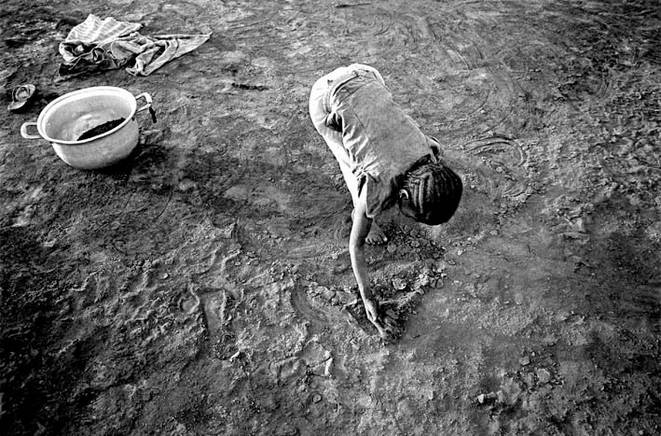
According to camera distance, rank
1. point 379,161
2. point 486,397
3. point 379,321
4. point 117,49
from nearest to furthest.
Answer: point 379,161 → point 486,397 → point 379,321 → point 117,49

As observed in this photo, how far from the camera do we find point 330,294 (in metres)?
2.47

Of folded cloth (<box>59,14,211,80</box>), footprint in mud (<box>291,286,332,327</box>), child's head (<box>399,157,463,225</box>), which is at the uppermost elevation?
child's head (<box>399,157,463,225</box>)

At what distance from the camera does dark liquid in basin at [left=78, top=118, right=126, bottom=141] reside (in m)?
3.10

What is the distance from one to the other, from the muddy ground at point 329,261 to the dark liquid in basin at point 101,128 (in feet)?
0.82

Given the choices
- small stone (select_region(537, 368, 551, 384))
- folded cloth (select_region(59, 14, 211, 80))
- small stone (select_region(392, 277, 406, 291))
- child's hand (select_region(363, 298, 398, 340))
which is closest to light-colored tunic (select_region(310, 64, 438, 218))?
child's hand (select_region(363, 298, 398, 340))

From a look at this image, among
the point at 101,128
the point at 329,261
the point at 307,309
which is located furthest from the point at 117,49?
the point at 307,309

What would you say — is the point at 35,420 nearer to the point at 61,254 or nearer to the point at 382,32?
the point at 61,254

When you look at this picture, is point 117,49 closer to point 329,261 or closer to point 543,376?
point 329,261

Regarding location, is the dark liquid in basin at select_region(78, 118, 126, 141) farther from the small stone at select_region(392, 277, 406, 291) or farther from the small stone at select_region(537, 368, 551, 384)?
the small stone at select_region(537, 368, 551, 384)

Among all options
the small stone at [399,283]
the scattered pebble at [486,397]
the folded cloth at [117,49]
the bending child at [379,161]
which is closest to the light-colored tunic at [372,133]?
the bending child at [379,161]

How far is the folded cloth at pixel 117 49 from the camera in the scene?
4043mm

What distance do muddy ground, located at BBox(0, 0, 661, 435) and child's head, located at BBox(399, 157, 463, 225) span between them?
770 mm

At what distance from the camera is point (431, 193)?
172 cm

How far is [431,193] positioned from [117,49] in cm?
356
